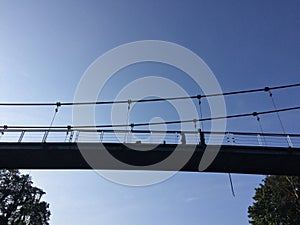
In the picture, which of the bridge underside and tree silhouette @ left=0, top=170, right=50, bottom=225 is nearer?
the bridge underside

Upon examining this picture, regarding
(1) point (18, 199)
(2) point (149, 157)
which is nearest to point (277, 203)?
(2) point (149, 157)

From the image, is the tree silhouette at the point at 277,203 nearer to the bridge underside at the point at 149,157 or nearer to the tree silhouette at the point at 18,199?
the bridge underside at the point at 149,157

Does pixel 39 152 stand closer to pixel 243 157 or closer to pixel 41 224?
pixel 243 157

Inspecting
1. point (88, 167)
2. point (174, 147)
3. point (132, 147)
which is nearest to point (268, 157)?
Answer: point (174, 147)

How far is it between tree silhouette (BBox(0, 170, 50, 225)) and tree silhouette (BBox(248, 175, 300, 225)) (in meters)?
39.8

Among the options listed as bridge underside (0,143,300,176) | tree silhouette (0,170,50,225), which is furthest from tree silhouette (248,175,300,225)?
tree silhouette (0,170,50,225)

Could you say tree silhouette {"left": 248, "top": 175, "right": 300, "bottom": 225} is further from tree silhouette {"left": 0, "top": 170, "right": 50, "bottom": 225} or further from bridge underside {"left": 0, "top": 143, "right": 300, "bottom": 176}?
tree silhouette {"left": 0, "top": 170, "right": 50, "bottom": 225}

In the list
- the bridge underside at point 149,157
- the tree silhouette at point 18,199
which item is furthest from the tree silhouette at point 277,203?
the tree silhouette at point 18,199

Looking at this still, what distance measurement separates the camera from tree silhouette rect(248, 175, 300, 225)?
126 feet

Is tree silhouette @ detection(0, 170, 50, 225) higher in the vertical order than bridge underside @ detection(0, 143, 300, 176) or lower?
higher

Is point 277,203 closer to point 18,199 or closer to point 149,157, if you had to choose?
point 149,157

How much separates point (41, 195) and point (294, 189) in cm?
4771

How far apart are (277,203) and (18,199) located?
44.2 metres

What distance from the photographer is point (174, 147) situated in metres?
20.6
